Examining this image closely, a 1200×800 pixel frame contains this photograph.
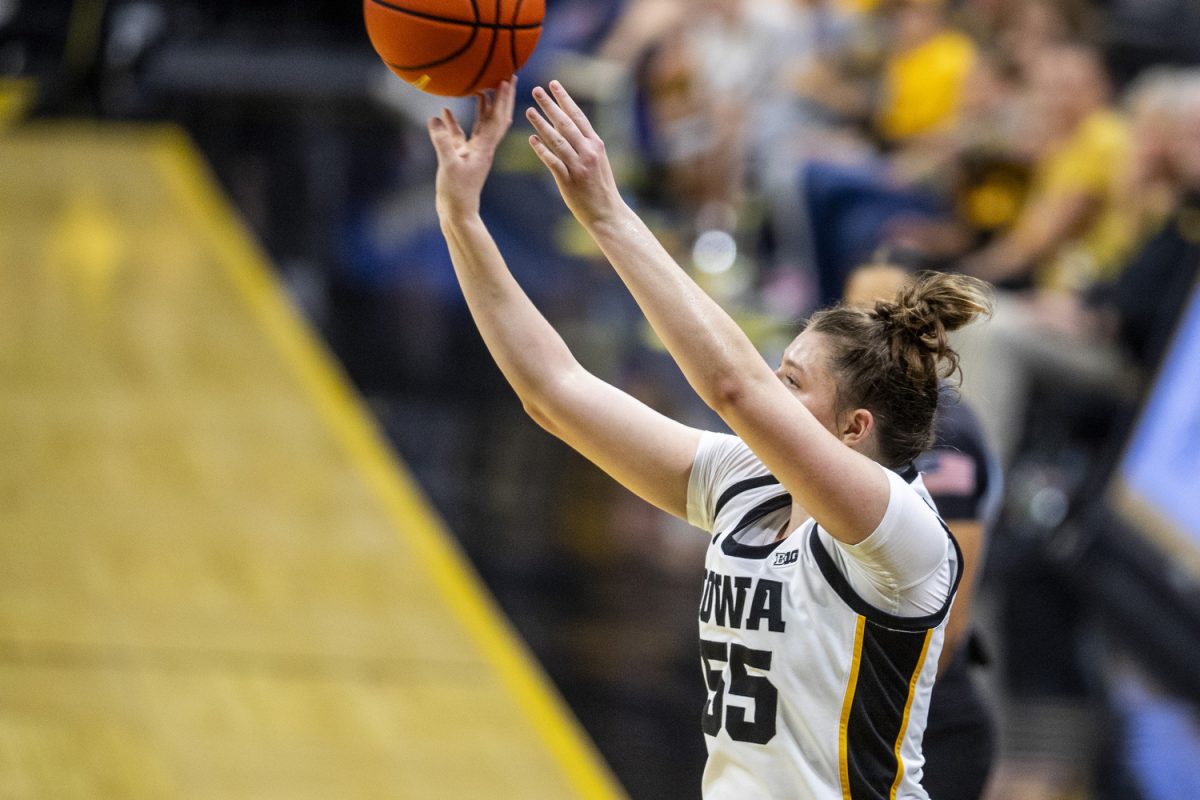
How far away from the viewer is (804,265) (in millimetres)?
9000

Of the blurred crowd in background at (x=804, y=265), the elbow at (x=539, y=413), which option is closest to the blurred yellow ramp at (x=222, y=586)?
the blurred crowd in background at (x=804, y=265)

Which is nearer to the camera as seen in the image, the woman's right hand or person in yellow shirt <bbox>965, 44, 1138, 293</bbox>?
the woman's right hand

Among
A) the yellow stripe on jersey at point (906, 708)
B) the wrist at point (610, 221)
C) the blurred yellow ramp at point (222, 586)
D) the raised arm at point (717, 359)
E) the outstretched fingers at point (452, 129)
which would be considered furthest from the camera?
the blurred yellow ramp at point (222, 586)

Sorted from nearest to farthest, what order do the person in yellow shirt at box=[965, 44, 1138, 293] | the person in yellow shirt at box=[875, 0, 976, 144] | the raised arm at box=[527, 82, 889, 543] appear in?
the raised arm at box=[527, 82, 889, 543] < the person in yellow shirt at box=[965, 44, 1138, 293] < the person in yellow shirt at box=[875, 0, 976, 144]

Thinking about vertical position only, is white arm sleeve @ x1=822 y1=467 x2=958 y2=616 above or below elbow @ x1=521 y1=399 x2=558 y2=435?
above

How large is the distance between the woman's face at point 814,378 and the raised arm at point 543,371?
0.92 ft

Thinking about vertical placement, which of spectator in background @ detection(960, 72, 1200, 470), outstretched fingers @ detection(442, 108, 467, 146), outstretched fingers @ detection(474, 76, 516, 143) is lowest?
spectator in background @ detection(960, 72, 1200, 470)

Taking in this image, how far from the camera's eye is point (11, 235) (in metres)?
10.5

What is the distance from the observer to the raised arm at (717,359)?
2.10m

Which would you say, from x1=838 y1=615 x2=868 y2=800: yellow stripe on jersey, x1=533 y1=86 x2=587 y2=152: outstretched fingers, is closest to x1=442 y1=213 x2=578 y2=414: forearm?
x1=533 y1=86 x2=587 y2=152: outstretched fingers

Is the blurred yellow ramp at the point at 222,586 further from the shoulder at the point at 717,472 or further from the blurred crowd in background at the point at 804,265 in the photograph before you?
the shoulder at the point at 717,472

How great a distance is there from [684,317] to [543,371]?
0.45 m

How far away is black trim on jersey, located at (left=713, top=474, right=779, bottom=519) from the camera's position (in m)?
2.52

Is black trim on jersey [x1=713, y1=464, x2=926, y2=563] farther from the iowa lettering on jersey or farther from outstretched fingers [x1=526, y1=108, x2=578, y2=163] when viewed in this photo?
outstretched fingers [x1=526, y1=108, x2=578, y2=163]
